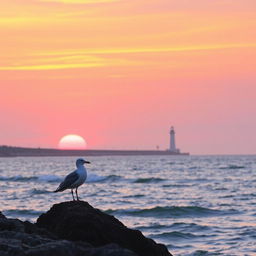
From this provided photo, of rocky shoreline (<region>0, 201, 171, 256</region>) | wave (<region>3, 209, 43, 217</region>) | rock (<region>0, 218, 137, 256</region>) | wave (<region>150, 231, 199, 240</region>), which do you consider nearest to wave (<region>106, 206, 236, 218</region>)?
wave (<region>3, 209, 43, 217</region>)

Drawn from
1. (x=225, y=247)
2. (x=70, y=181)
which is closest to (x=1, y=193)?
(x=225, y=247)

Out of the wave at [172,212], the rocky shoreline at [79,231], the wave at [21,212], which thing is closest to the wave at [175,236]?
the wave at [172,212]

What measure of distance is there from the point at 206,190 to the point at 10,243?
1361 inches

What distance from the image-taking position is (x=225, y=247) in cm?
1672

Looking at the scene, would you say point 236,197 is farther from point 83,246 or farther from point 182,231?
point 83,246

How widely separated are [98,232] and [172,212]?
18.3m

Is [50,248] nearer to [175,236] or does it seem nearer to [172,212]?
[175,236]

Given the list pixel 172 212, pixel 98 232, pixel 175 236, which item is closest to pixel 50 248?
pixel 98 232

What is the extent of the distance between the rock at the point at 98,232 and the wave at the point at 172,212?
16.6m

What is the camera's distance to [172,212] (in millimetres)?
26734

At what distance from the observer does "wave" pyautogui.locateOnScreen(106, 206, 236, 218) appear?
1018 inches

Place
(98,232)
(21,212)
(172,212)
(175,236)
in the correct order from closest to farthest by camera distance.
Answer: (98,232) → (175,236) → (21,212) → (172,212)

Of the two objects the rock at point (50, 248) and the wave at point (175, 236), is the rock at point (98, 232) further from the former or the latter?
the wave at point (175, 236)

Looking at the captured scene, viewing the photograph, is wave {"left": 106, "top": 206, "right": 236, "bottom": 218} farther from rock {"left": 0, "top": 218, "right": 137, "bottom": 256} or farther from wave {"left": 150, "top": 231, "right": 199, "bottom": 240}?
rock {"left": 0, "top": 218, "right": 137, "bottom": 256}
